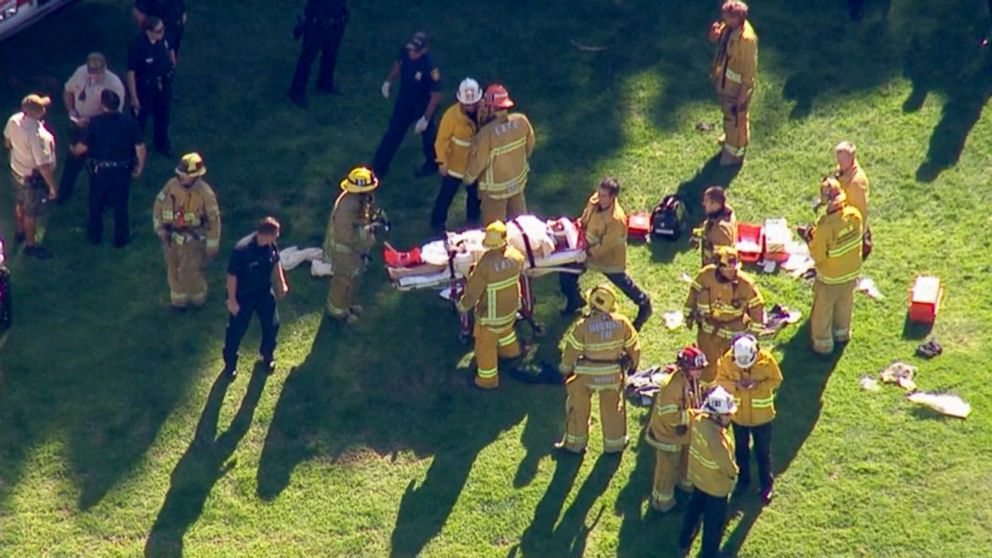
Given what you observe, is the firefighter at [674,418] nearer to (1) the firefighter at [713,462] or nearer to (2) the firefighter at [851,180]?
(1) the firefighter at [713,462]

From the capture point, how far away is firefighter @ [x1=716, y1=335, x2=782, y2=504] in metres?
17.8

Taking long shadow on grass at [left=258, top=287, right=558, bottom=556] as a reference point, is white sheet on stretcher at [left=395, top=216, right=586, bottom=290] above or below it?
above

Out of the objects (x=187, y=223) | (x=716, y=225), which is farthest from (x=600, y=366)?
(x=187, y=223)

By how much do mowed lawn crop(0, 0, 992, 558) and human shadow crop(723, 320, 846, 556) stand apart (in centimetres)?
4

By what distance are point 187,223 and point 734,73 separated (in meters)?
6.47

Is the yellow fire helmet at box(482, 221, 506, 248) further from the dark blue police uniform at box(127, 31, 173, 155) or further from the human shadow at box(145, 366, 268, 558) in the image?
the dark blue police uniform at box(127, 31, 173, 155)

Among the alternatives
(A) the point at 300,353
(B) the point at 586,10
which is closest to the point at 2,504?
(A) the point at 300,353

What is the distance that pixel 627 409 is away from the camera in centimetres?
1961

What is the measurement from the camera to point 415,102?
2253 centimetres

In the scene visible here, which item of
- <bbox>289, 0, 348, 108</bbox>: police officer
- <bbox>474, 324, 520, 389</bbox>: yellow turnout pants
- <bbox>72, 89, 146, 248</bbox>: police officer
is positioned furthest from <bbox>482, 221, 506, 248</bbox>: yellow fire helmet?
<bbox>289, 0, 348, 108</bbox>: police officer

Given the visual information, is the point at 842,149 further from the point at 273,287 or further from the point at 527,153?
the point at 273,287

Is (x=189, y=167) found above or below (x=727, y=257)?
above

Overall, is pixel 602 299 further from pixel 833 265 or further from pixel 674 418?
pixel 833 265

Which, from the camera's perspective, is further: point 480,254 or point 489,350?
point 480,254
